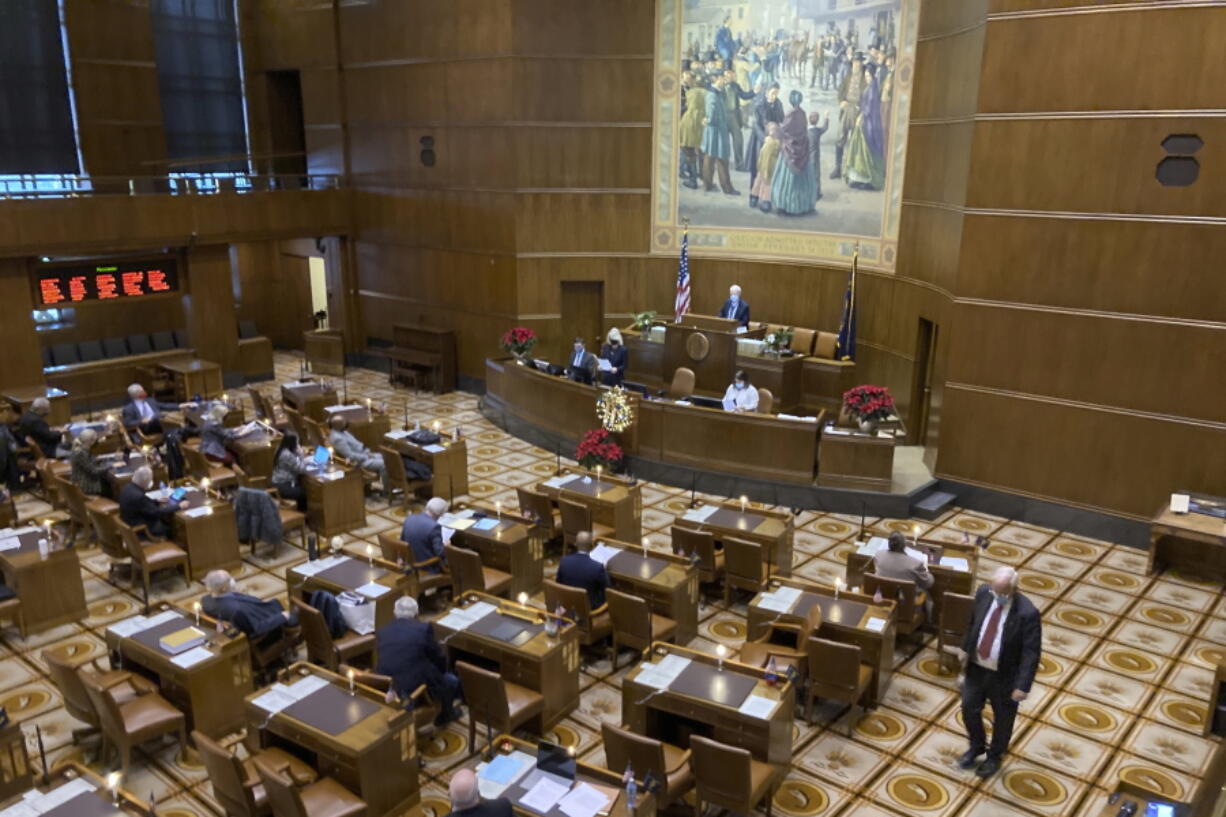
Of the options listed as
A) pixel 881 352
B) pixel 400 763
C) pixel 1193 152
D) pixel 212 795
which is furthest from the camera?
pixel 881 352

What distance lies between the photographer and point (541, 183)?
15805 mm

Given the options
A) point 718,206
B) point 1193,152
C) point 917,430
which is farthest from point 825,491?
point 718,206

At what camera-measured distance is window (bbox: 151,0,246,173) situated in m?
18.5

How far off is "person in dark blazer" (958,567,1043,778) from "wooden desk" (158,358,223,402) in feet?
43.6

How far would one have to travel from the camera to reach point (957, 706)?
7199 mm

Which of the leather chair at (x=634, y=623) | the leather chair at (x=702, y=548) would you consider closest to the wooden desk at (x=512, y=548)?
the leather chair at (x=634, y=623)

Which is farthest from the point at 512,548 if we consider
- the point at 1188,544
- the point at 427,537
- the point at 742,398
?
the point at 1188,544

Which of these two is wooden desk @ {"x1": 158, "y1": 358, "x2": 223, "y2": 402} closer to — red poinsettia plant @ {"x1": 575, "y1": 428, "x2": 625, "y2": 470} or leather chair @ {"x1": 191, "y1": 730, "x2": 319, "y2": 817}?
red poinsettia plant @ {"x1": 575, "y1": 428, "x2": 625, "y2": 470}

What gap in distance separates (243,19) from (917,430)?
15680mm

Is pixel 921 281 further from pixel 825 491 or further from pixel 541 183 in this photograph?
pixel 541 183

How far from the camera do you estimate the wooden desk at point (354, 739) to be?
5.45 m

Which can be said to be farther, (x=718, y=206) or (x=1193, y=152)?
(x=718, y=206)

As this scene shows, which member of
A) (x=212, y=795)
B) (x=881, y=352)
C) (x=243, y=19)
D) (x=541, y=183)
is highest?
(x=243, y=19)

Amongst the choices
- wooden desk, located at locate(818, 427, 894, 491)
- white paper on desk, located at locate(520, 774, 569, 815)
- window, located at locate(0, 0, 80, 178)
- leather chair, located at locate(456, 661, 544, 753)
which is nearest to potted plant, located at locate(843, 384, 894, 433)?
wooden desk, located at locate(818, 427, 894, 491)
